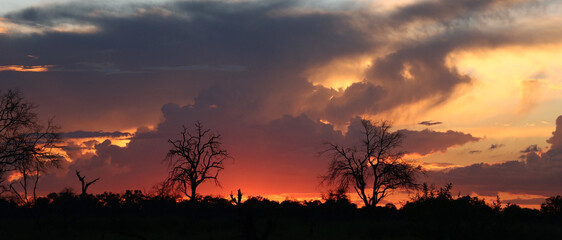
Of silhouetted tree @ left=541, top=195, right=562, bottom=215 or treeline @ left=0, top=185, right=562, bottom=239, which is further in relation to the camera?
silhouetted tree @ left=541, top=195, right=562, bottom=215

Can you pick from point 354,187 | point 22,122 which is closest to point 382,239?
point 354,187

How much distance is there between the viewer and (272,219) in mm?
59406

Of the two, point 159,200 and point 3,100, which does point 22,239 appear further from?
point 159,200

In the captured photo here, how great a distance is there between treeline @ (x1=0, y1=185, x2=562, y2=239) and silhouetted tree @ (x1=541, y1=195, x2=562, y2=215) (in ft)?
0.27

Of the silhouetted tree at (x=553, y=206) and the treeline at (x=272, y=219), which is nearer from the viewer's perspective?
the treeline at (x=272, y=219)

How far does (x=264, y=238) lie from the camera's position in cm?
1315

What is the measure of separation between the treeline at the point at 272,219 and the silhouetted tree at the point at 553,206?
0.08 metres

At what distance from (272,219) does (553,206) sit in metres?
39.5

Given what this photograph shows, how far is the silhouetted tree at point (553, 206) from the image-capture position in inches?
2878

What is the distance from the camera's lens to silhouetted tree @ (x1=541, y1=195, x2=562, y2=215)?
73.1 meters

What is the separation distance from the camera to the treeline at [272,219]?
28359 millimetres

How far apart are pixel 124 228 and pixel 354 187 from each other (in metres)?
24.9

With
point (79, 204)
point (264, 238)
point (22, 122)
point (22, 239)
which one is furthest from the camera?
point (79, 204)

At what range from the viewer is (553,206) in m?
73.8
